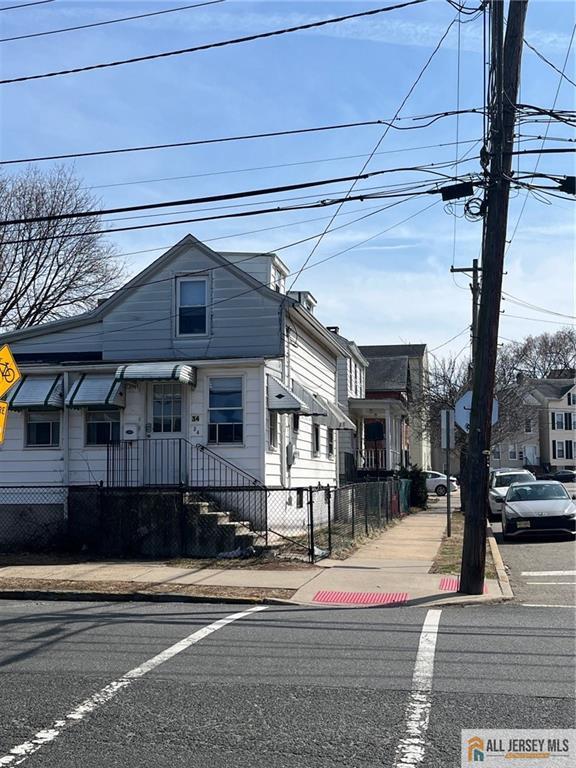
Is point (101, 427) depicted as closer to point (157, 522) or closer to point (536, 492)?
point (157, 522)

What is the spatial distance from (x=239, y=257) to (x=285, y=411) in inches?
175

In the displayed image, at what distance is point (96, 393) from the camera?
56.6 feet

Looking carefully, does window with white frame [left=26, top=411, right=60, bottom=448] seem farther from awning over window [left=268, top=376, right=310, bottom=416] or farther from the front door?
awning over window [left=268, top=376, right=310, bottom=416]

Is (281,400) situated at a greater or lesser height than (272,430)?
greater

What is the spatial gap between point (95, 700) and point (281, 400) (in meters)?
11.6

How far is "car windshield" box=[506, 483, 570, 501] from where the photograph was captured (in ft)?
68.5

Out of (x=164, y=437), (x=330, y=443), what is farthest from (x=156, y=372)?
(x=330, y=443)

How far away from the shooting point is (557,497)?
2081 cm

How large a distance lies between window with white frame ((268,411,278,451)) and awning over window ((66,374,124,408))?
3.20 meters

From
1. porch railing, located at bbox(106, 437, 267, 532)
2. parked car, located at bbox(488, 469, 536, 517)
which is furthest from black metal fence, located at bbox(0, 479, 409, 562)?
parked car, located at bbox(488, 469, 536, 517)

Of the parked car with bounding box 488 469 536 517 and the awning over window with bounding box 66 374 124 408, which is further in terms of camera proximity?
the parked car with bounding box 488 469 536 517

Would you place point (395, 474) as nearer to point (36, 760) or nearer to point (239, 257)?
point (239, 257)

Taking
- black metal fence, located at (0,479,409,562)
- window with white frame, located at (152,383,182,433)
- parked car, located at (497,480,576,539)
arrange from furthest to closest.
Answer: parked car, located at (497,480,576,539)
window with white frame, located at (152,383,182,433)
black metal fence, located at (0,479,409,562)

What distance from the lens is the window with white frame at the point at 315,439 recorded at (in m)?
23.8
